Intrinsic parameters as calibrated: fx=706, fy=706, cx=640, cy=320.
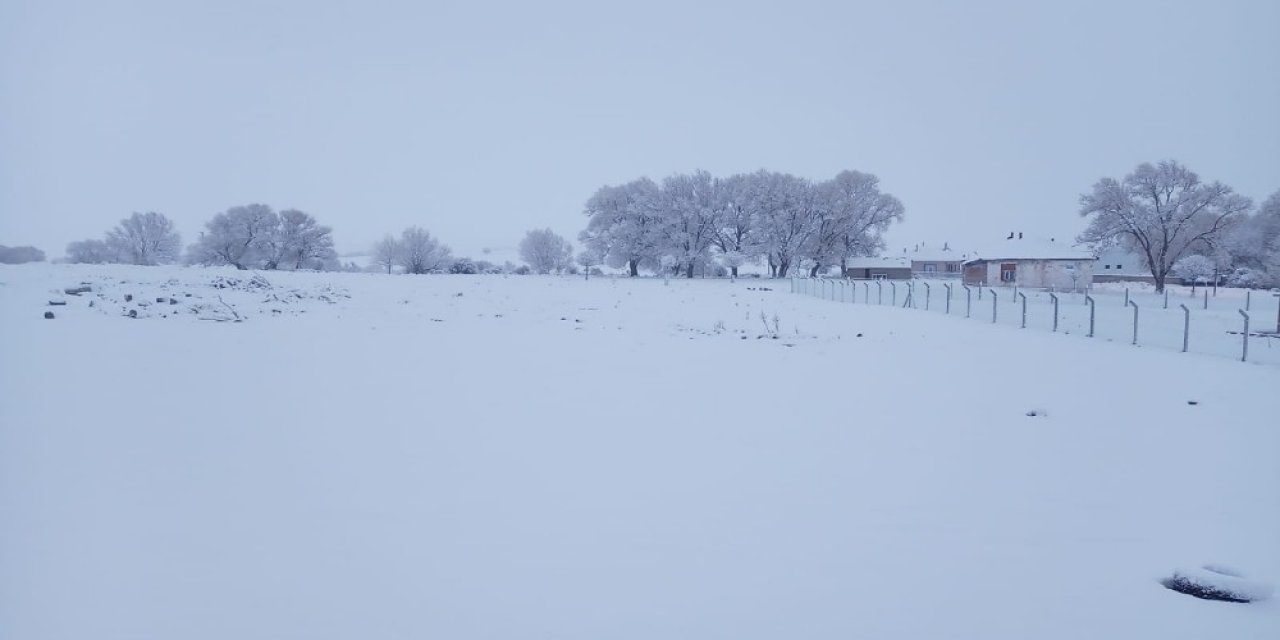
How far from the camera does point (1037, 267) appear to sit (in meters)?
65.7

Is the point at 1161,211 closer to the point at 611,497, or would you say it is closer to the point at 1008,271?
the point at 1008,271

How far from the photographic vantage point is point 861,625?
373 centimetres

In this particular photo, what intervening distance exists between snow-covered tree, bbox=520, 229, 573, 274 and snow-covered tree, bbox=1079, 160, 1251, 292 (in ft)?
177

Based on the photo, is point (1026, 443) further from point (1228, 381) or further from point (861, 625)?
point (1228, 381)

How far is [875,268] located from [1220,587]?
240 ft

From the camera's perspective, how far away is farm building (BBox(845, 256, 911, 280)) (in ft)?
240

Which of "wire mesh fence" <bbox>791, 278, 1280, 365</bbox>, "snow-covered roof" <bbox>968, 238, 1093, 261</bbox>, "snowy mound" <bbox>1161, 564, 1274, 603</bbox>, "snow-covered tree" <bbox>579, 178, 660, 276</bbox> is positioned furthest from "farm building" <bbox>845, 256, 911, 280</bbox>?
"snowy mound" <bbox>1161, 564, 1274, 603</bbox>

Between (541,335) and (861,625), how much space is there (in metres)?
13.2

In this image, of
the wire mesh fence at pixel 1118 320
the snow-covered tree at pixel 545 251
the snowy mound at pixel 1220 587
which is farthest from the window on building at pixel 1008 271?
the snowy mound at pixel 1220 587

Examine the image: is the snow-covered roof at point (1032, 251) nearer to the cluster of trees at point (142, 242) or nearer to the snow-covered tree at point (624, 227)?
the snow-covered tree at point (624, 227)

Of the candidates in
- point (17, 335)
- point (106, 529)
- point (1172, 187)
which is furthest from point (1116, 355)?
point (1172, 187)

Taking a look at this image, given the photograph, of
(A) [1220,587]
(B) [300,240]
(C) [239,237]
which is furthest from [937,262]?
(A) [1220,587]

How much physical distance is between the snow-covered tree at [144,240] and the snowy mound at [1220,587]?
6379cm

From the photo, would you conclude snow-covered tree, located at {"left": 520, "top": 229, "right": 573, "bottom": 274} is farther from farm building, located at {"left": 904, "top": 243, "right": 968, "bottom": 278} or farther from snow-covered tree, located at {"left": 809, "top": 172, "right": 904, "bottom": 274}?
farm building, located at {"left": 904, "top": 243, "right": 968, "bottom": 278}
